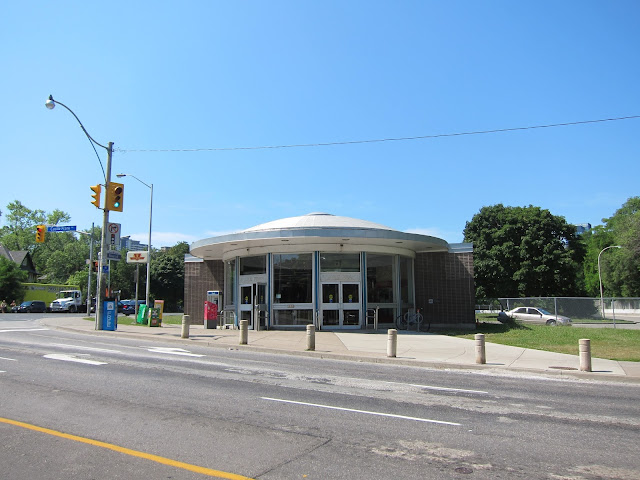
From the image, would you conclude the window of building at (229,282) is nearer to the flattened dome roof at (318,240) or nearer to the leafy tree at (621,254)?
the flattened dome roof at (318,240)

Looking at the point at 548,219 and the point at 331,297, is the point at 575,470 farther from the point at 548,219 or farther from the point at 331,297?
the point at 548,219

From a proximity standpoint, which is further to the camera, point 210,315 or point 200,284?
point 200,284

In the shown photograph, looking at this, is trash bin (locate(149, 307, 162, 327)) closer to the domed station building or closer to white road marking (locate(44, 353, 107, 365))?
the domed station building

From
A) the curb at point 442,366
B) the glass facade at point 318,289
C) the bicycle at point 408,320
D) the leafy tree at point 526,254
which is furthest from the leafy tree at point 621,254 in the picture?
the curb at point 442,366

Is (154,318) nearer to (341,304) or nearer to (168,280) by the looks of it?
(341,304)

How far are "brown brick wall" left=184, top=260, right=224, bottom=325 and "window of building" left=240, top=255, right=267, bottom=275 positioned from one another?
6.45m

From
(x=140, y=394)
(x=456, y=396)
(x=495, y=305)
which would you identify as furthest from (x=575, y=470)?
(x=495, y=305)

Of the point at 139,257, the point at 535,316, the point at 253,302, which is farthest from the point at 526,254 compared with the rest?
the point at 139,257

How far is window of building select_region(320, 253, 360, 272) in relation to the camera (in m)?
24.1

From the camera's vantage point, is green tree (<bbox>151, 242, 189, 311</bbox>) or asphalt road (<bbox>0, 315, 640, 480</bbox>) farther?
green tree (<bbox>151, 242, 189, 311</bbox>)

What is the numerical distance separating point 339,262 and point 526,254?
30875 millimetres

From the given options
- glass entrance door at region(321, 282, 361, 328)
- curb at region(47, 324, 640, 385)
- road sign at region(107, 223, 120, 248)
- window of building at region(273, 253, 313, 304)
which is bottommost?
curb at region(47, 324, 640, 385)

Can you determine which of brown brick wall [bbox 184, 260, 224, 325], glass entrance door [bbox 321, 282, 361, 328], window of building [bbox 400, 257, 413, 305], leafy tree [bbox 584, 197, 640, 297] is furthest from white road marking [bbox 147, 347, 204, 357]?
leafy tree [bbox 584, 197, 640, 297]

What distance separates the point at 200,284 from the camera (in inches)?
1265
